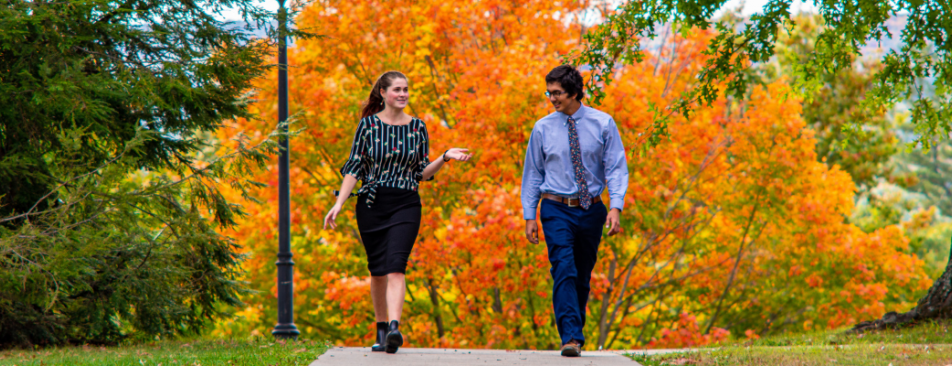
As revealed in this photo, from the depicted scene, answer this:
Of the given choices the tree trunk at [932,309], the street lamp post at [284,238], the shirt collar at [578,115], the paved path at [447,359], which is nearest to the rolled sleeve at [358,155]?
the paved path at [447,359]

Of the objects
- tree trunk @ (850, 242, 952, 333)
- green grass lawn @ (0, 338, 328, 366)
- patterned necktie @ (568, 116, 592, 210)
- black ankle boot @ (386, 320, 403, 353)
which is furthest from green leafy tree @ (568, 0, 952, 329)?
green grass lawn @ (0, 338, 328, 366)

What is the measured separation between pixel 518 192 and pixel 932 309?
575cm

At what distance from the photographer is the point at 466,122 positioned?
491 inches

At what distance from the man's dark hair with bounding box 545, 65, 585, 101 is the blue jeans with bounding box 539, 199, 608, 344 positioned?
0.75m

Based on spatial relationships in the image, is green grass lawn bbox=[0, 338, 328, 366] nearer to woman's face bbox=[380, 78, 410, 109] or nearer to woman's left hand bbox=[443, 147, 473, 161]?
woman's left hand bbox=[443, 147, 473, 161]

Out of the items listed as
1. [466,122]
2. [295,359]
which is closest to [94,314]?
[295,359]

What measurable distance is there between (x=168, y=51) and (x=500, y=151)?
18.6 ft

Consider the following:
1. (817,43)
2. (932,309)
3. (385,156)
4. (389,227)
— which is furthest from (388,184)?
(932,309)

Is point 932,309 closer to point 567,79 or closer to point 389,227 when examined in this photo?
point 567,79

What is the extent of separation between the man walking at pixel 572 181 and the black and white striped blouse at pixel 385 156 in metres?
0.81

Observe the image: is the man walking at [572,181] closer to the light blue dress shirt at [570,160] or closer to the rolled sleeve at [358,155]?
the light blue dress shirt at [570,160]

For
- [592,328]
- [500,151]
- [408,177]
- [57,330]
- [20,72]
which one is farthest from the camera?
[592,328]

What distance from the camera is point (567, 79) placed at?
17.4 ft

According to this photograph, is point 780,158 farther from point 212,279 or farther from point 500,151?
point 212,279
